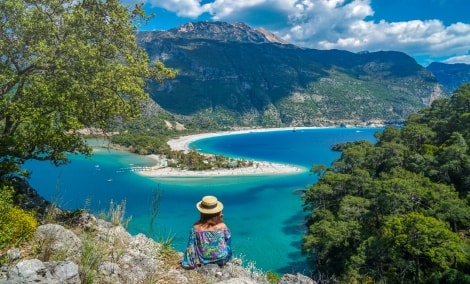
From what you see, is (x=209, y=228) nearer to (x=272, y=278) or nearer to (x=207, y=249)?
(x=207, y=249)

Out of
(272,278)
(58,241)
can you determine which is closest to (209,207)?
(58,241)

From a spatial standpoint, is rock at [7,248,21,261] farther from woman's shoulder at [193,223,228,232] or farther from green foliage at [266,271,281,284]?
green foliage at [266,271,281,284]

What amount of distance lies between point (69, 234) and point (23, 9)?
638 cm

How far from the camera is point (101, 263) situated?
5.72 m

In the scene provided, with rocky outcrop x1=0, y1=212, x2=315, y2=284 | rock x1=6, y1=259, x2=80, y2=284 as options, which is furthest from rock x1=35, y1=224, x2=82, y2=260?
rock x1=6, y1=259, x2=80, y2=284

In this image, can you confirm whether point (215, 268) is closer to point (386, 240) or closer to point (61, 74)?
point (61, 74)

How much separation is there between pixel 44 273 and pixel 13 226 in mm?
2668

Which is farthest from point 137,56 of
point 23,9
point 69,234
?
point 69,234

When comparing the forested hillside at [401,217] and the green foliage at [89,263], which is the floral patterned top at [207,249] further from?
the forested hillside at [401,217]

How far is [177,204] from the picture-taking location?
6062 centimetres

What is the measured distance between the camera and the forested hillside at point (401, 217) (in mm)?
23312

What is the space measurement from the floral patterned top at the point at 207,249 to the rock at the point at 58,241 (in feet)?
7.08

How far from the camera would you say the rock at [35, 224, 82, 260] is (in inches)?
239

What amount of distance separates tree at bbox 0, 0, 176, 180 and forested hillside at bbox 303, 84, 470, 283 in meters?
9.31
